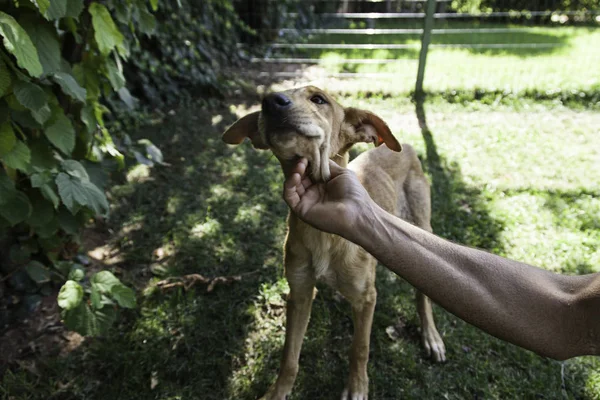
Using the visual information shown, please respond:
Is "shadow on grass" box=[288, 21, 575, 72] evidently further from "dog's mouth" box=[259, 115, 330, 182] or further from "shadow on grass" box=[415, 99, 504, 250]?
"dog's mouth" box=[259, 115, 330, 182]

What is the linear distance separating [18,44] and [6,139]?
61 centimetres

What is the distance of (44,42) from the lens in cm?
255

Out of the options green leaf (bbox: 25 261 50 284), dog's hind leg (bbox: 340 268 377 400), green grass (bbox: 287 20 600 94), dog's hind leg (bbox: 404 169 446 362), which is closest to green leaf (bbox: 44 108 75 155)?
green leaf (bbox: 25 261 50 284)

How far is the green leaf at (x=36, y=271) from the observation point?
3.17 metres

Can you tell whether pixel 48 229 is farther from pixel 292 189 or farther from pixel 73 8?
pixel 292 189

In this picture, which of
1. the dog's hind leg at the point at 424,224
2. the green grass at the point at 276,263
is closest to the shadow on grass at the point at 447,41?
the green grass at the point at 276,263

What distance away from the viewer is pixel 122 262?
4121mm

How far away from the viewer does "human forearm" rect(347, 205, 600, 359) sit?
1774mm

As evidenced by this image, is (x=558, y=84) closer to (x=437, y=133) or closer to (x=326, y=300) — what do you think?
(x=437, y=133)

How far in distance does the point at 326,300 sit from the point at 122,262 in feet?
5.97

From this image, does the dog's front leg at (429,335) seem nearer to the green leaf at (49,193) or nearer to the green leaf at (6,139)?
the green leaf at (49,193)

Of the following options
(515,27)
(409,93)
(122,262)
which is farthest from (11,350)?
(515,27)

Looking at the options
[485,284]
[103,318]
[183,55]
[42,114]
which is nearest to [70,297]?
[103,318]

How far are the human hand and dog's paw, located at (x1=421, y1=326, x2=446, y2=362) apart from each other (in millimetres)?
1755
